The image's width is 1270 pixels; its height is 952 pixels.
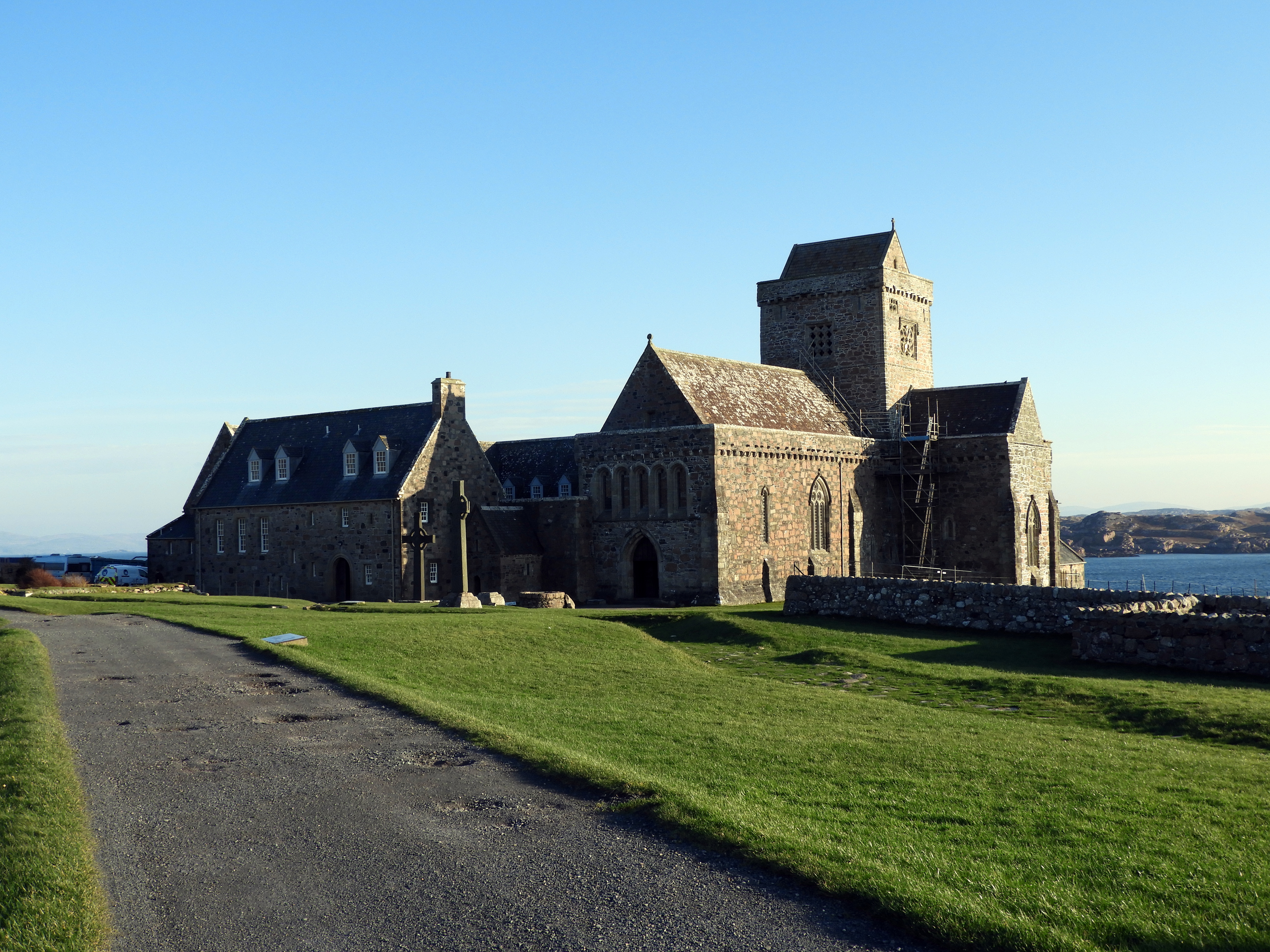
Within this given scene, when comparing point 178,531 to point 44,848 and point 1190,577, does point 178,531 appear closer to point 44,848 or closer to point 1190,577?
point 44,848

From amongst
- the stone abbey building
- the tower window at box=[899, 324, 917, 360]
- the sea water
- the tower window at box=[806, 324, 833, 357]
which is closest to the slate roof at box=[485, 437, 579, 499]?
the stone abbey building

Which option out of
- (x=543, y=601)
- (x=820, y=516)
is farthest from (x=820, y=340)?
(x=543, y=601)

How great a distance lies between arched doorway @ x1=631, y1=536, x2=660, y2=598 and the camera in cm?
4750

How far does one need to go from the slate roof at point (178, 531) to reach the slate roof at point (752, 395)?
30.4 m

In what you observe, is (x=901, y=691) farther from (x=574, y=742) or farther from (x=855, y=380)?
(x=855, y=380)

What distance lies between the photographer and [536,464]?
5778 centimetres

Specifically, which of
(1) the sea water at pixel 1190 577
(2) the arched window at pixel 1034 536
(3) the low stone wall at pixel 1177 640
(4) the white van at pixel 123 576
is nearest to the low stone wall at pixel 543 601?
(3) the low stone wall at pixel 1177 640

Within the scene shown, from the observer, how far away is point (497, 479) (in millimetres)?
54250

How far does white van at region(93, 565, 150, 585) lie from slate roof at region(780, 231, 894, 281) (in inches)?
1559

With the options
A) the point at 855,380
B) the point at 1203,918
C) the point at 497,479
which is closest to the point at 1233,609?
the point at 1203,918

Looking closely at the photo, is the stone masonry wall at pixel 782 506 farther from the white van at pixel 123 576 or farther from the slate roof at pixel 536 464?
the white van at pixel 123 576

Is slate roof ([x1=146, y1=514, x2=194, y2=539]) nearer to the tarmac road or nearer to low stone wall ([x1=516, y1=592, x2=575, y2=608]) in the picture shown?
low stone wall ([x1=516, y1=592, x2=575, y2=608])

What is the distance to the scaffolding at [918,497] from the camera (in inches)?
2112

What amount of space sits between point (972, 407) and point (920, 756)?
45.1 m
